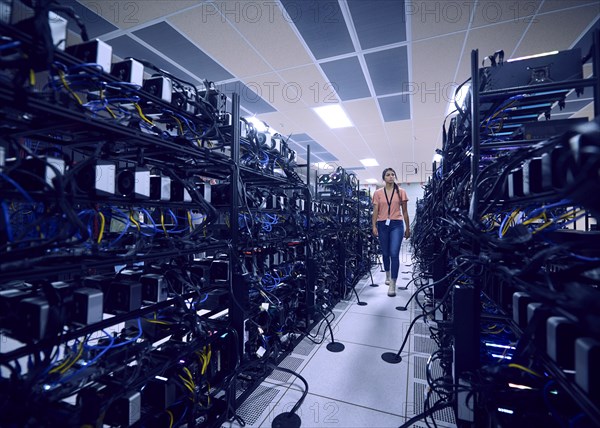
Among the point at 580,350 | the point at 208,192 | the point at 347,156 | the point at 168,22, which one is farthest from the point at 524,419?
the point at 347,156

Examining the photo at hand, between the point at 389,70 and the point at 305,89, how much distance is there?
44.2 inches

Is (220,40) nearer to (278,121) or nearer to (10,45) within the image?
(278,121)

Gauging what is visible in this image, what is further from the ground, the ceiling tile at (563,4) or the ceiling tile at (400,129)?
the ceiling tile at (400,129)

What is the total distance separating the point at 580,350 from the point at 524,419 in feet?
1.58

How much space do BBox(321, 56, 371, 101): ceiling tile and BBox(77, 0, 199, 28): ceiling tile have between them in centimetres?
149

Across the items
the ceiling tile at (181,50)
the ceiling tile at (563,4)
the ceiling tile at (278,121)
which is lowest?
the ceiling tile at (181,50)

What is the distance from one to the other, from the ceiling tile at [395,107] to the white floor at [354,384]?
3.21m

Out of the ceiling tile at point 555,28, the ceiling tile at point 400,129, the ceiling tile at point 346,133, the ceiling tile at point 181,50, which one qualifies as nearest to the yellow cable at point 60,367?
the ceiling tile at point 181,50

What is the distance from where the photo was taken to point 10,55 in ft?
2.43

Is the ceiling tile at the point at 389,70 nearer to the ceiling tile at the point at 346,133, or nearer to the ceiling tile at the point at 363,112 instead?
the ceiling tile at the point at 363,112

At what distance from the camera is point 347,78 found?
11.2 ft

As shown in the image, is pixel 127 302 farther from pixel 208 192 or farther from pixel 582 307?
pixel 582 307

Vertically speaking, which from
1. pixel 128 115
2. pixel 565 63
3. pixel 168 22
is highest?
pixel 168 22

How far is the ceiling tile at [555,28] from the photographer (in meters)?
2.30
